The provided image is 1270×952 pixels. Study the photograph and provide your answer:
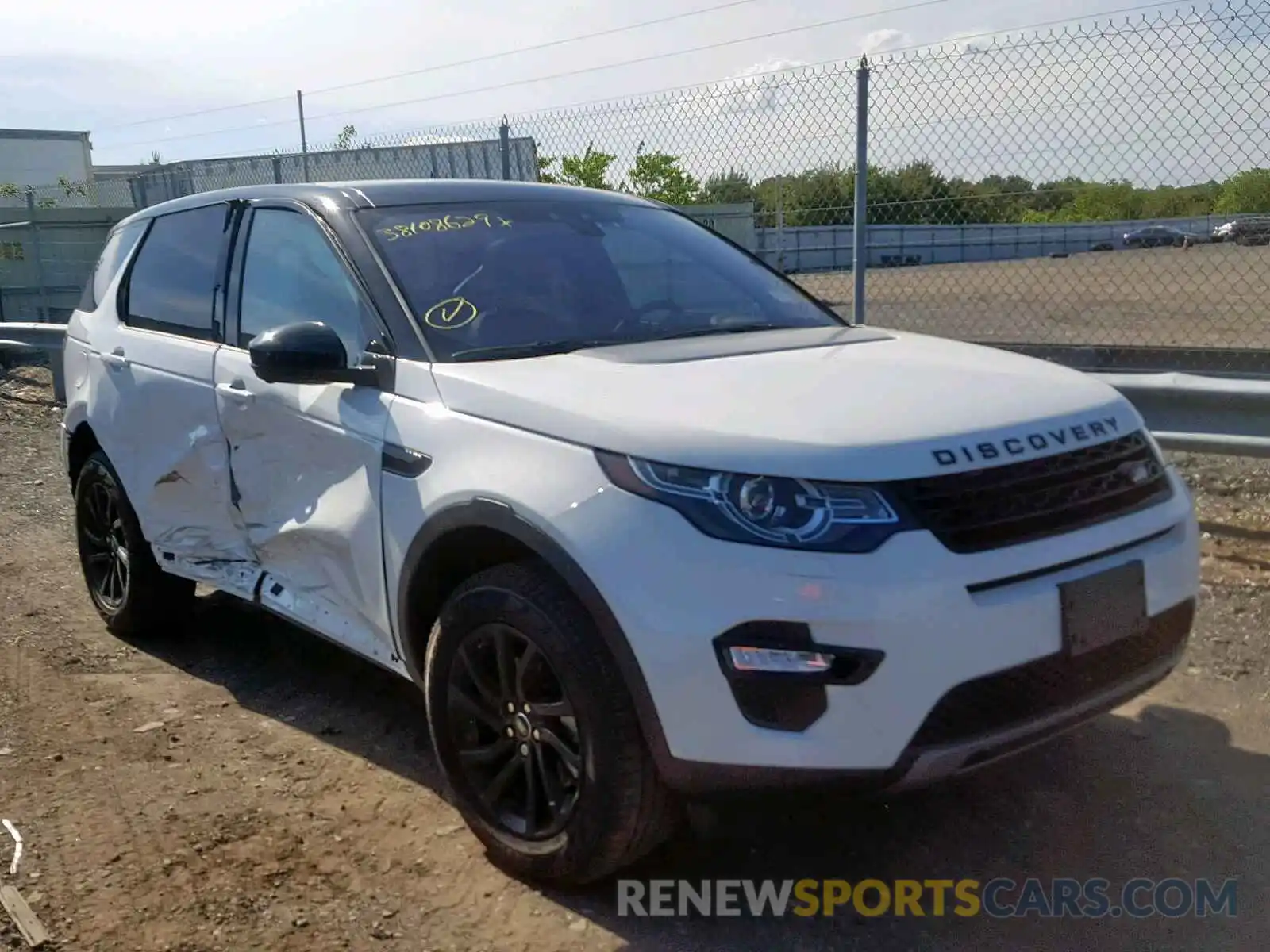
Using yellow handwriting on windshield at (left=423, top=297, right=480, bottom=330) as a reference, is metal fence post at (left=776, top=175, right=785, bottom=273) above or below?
above

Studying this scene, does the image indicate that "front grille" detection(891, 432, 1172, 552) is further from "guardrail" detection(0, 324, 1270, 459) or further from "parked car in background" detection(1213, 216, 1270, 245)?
"parked car in background" detection(1213, 216, 1270, 245)

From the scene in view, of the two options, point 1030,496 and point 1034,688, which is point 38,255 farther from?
point 1034,688

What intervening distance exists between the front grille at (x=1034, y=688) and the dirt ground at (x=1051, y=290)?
12.4 feet

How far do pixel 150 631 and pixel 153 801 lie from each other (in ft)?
5.19

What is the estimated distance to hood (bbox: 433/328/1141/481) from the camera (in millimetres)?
2545

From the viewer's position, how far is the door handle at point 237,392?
12.7ft

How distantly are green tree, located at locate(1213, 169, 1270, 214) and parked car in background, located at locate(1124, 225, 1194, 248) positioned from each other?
726 mm

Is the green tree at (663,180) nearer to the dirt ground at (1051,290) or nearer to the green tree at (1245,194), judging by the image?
the dirt ground at (1051,290)

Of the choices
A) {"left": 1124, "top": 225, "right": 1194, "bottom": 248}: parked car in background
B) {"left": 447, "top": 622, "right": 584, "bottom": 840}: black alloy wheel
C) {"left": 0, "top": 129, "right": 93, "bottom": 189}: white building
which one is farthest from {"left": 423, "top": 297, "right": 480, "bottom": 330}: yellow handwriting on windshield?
{"left": 0, "top": 129, "right": 93, "bottom": 189}: white building

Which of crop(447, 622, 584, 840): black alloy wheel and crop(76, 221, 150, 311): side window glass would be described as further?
crop(76, 221, 150, 311): side window glass

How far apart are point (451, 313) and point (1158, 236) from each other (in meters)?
5.75

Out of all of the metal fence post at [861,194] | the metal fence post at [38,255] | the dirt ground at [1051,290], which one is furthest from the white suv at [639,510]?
the metal fence post at [38,255]

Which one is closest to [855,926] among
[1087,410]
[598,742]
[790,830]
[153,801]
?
[790,830]

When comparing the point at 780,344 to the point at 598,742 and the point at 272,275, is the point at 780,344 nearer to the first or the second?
the point at 598,742
